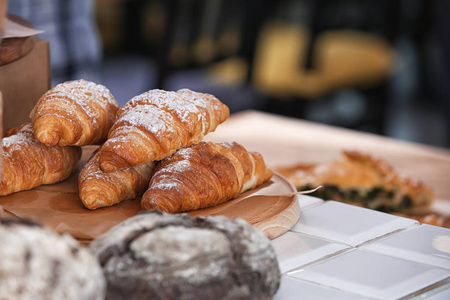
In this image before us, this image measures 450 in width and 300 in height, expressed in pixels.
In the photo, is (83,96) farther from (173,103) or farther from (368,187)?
(368,187)

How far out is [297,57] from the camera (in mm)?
5070

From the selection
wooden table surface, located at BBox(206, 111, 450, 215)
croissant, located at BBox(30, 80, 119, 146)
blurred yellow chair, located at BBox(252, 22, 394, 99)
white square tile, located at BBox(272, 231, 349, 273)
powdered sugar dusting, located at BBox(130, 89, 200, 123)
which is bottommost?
blurred yellow chair, located at BBox(252, 22, 394, 99)

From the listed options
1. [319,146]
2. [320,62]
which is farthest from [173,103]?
[320,62]

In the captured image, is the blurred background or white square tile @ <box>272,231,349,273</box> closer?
white square tile @ <box>272,231,349,273</box>

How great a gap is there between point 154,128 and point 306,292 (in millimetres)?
333

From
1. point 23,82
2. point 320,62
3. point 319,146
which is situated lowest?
point 320,62

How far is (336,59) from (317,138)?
9.69 feet

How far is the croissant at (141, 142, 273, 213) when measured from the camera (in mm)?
934

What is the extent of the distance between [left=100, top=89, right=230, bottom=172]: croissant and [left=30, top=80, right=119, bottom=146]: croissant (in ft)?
0.18

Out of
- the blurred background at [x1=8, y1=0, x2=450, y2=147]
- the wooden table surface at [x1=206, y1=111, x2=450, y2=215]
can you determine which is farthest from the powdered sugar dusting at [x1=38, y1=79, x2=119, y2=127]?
the blurred background at [x1=8, y1=0, x2=450, y2=147]

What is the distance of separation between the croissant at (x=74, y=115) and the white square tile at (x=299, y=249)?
0.35m

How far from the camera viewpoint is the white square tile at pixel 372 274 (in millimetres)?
825

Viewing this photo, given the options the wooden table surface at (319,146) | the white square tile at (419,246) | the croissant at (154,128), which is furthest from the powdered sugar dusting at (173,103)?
the wooden table surface at (319,146)

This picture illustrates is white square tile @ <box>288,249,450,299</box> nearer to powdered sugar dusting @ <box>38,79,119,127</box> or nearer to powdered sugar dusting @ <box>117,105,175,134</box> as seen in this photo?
powdered sugar dusting @ <box>117,105,175,134</box>
